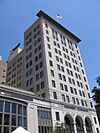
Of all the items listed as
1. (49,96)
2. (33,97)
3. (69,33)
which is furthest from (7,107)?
(69,33)

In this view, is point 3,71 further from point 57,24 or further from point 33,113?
point 33,113

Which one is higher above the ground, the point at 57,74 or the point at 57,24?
the point at 57,24

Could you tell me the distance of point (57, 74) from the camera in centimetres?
4559

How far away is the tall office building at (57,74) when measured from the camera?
136 ft

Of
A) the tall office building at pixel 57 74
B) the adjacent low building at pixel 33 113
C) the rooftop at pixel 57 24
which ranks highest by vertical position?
the rooftop at pixel 57 24

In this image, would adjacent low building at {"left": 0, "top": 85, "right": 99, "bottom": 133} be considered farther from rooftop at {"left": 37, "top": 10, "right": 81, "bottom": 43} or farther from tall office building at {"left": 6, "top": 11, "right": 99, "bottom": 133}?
rooftop at {"left": 37, "top": 10, "right": 81, "bottom": 43}

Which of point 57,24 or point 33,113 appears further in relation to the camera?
point 57,24

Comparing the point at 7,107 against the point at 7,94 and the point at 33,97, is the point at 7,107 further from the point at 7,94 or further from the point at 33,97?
the point at 33,97

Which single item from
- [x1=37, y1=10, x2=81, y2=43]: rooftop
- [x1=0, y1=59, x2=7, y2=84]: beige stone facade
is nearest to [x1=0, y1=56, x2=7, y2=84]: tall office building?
[x1=0, y1=59, x2=7, y2=84]: beige stone facade

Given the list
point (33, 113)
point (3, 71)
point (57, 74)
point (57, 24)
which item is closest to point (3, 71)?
point (3, 71)

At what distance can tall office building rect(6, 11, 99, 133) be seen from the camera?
1633 inches

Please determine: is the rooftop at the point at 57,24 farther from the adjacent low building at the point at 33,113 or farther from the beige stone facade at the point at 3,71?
the beige stone facade at the point at 3,71

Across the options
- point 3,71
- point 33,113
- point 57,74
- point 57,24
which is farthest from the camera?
point 3,71

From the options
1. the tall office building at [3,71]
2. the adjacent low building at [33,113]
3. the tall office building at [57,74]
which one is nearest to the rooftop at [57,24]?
the tall office building at [57,74]
